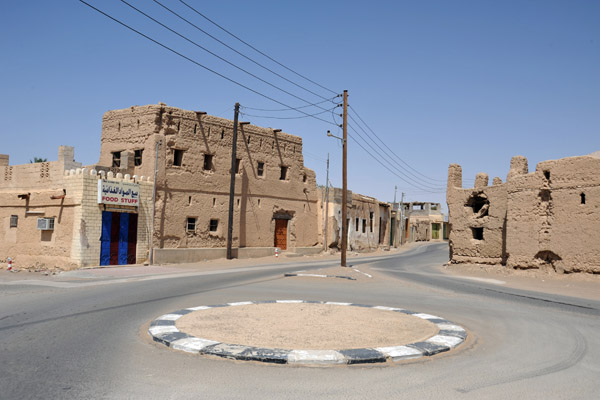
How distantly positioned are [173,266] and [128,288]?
11.4 metres

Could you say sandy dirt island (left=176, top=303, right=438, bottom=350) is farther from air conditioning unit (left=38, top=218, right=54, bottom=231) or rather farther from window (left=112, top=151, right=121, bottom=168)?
window (left=112, top=151, right=121, bottom=168)

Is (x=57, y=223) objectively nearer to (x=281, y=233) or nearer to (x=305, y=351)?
(x=281, y=233)

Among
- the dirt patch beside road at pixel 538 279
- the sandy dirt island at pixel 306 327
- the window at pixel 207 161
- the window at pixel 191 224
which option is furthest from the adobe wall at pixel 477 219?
the sandy dirt island at pixel 306 327

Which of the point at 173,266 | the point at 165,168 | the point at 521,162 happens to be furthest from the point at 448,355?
the point at 165,168

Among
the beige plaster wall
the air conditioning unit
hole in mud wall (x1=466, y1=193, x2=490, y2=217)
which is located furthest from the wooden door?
the air conditioning unit

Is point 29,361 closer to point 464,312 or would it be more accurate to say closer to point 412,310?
point 412,310

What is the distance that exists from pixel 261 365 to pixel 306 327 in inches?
94.8

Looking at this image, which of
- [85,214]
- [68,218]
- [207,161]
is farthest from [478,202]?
[68,218]

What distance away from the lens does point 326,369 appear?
625cm

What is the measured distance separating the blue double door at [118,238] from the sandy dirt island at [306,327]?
52.7 ft

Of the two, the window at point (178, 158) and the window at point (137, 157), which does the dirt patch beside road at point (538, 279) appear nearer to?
the window at point (178, 158)

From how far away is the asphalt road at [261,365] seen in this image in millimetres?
5324

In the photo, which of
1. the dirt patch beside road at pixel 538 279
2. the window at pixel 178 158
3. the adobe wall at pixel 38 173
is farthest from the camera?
the window at pixel 178 158

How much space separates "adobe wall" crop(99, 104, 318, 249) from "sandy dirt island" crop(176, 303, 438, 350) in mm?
18922
